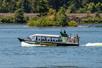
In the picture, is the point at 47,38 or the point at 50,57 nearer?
the point at 50,57

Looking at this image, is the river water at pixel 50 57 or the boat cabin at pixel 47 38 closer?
the river water at pixel 50 57

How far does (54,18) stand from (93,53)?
109 metres

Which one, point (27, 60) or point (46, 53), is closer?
point (27, 60)

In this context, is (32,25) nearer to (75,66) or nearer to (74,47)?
(74,47)

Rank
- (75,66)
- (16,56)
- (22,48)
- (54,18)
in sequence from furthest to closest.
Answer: (54,18) < (22,48) < (16,56) < (75,66)

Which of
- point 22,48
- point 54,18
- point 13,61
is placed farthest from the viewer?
point 54,18

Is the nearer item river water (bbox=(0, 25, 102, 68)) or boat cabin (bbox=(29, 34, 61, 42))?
river water (bbox=(0, 25, 102, 68))

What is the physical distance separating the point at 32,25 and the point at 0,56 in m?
113

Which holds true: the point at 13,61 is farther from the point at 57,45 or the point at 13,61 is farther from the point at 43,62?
the point at 57,45

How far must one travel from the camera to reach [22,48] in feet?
308

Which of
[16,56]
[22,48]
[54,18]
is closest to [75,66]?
[16,56]

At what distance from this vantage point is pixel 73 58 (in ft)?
256

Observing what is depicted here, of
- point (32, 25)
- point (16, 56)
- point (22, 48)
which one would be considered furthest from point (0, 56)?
point (32, 25)

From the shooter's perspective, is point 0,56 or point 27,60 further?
point 0,56
